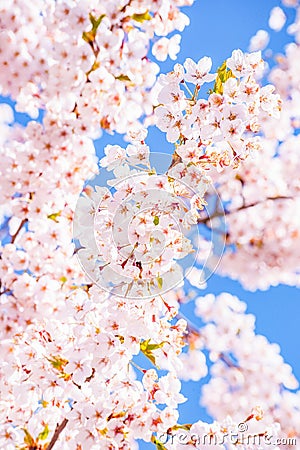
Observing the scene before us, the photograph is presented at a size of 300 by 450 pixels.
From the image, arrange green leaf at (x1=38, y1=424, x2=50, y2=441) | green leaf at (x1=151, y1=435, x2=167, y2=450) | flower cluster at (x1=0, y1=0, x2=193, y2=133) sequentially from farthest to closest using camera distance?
flower cluster at (x1=0, y1=0, x2=193, y2=133), green leaf at (x1=38, y1=424, x2=50, y2=441), green leaf at (x1=151, y1=435, x2=167, y2=450)

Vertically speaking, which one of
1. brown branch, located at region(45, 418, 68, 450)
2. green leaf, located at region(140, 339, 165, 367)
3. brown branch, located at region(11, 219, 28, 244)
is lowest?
brown branch, located at region(45, 418, 68, 450)

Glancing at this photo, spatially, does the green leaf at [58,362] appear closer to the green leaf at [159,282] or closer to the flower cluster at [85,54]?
the green leaf at [159,282]

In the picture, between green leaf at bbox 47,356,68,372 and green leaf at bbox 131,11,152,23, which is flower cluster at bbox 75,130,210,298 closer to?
green leaf at bbox 47,356,68,372

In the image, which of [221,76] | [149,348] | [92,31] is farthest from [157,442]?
[92,31]

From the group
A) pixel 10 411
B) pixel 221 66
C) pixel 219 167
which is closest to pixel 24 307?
pixel 10 411

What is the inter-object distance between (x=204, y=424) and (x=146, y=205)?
903 mm

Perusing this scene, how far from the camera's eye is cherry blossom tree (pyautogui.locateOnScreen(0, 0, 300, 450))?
2270mm

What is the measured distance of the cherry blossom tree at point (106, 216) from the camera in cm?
227

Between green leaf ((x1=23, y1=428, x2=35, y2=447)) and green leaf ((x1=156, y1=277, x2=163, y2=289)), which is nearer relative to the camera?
green leaf ((x1=156, y1=277, x2=163, y2=289))

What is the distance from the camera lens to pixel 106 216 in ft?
7.45

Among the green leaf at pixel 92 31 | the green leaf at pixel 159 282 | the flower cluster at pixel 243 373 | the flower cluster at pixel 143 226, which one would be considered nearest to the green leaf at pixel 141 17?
the green leaf at pixel 92 31

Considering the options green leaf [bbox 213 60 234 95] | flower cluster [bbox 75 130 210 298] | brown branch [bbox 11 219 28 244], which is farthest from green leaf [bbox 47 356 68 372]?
green leaf [bbox 213 60 234 95]

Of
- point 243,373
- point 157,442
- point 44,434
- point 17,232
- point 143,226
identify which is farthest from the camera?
point 243,373

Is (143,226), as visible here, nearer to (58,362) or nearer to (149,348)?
(149,348)
